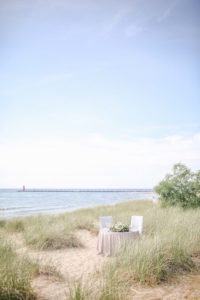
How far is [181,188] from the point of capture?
11.5 m

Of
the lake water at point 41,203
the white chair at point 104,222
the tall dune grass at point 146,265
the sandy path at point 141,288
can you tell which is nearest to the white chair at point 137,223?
the white chair at point 104,222

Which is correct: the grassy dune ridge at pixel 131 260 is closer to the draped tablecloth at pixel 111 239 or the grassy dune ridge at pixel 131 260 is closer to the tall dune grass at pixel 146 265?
the tall dune grass at pixel 146 265

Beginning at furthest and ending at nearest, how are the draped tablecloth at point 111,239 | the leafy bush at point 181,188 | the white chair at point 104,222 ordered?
the leafy bush at point 181,188 → the white chair at point 104,222 → the draped tablecloth at point 111,239

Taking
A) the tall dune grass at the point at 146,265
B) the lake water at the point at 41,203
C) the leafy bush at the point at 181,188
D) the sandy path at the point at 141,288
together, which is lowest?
the lake water at the point at 41,203

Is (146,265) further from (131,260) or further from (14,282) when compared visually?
(14,282)

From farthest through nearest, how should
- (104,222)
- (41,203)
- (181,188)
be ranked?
(41,203), (181,188), (104,222)

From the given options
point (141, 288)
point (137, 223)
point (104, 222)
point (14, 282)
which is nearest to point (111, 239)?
point (137, 223)

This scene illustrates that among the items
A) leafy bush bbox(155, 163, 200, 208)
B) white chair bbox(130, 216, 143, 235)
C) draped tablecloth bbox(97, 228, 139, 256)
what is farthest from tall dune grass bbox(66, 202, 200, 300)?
leafy bush bbox(155, 163, 200, 208)

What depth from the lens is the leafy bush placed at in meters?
11.3

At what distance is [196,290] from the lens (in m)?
3.73

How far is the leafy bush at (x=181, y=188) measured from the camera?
1130cm

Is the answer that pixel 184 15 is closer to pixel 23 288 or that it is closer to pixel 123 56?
pixel 123 56

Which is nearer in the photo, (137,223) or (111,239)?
(111,239)

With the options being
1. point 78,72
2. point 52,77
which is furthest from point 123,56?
point 52,77
